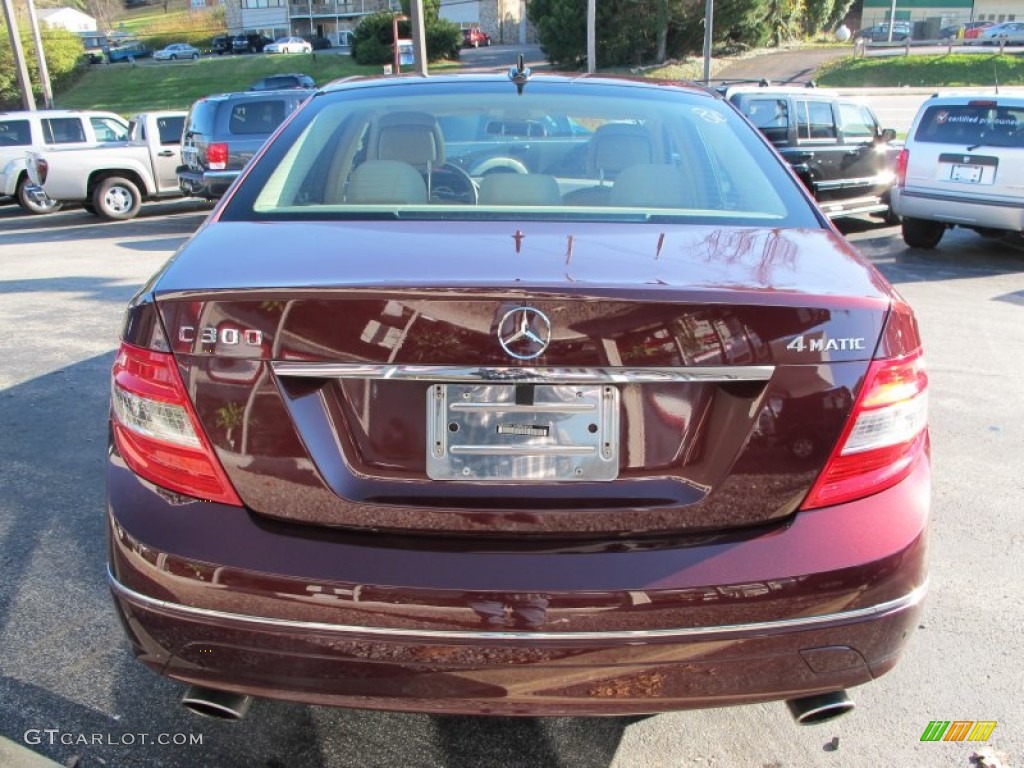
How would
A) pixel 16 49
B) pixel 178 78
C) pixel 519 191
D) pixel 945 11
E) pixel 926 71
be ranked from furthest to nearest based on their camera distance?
pixel 945 11, pixel 178 78, pixel 926 71, pixel 16 49, pixel 519 191

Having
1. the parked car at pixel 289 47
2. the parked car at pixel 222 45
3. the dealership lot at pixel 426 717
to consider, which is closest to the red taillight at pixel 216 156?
the dealership lot at pixel 426 717

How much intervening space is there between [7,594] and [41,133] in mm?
13706

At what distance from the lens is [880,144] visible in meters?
11.8

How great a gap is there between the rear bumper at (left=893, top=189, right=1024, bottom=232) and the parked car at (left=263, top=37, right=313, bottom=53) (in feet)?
200

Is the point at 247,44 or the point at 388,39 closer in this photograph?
the point at 388,39

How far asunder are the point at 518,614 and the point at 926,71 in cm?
4759

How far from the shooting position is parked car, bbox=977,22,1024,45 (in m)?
Result: 52.3

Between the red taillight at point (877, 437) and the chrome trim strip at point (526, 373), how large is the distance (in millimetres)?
238

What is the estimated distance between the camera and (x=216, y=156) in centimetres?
1274

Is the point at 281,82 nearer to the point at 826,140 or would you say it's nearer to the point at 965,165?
the point at 826,140

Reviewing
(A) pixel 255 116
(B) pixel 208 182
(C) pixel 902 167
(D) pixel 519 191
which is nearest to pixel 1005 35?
(C) pixel 902 167

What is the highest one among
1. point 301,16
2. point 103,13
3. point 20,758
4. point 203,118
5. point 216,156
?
point 103,13

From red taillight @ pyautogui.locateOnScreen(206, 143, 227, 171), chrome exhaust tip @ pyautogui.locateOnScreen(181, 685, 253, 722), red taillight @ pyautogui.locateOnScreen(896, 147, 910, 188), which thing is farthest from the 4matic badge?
red taillight @ pyautogui.locateOnScreen(206, 143, 227, 171)

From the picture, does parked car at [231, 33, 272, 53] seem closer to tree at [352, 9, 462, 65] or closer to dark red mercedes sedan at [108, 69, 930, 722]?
tree at [352, 9, 462, 65]
